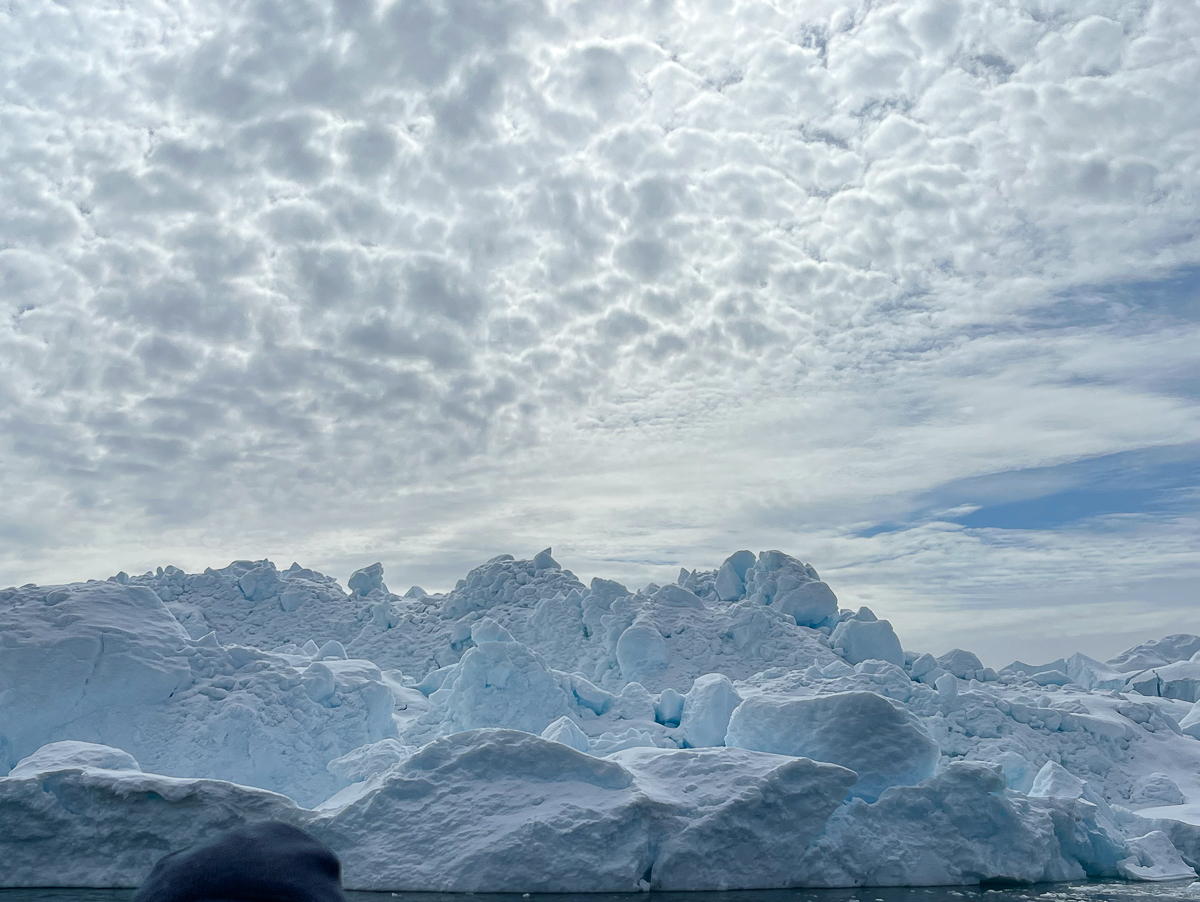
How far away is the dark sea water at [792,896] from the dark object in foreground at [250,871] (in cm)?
1122

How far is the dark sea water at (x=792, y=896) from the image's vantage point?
446 inches

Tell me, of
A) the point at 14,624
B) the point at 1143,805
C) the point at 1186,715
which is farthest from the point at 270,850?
the point at 1186,715

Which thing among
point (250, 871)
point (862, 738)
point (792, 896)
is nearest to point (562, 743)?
point (792, 896)

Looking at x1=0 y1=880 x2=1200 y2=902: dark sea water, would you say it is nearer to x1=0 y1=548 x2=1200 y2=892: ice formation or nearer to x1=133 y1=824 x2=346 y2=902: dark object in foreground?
x1=0 y1=548 x2=1200 y2=892: ice formation

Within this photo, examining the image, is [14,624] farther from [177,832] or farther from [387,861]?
[387,861]

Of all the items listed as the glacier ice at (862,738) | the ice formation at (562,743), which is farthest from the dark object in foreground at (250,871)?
the glacier ice at (862,738)

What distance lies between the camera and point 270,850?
122 cm

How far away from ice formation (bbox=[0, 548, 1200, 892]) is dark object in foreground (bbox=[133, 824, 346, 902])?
8.27 meters

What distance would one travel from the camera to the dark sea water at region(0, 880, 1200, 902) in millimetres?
11328

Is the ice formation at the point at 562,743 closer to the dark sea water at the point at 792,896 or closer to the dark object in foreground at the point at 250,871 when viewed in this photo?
the dark sea water at the point at 792,896

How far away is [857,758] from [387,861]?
7.19 meters

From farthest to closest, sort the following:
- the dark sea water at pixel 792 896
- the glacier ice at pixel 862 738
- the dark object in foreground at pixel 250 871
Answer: the glacier ice at pixel 862 738 < the dark sea water at pixel 792 896 < the dark object in foreground at pixel 250 871

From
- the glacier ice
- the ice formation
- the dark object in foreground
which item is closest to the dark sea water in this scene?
the ice formation

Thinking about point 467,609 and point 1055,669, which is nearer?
point 467,609
